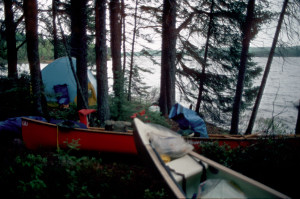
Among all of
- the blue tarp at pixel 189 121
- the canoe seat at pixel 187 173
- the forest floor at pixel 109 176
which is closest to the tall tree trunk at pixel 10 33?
the forest floor at pixel 109 176

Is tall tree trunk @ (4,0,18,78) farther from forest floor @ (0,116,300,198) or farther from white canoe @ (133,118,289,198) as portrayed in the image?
white canoe @ (133,118,289,198)

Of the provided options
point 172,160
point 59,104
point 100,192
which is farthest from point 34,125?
point 59,104

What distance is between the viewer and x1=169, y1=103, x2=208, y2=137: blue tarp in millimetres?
5116

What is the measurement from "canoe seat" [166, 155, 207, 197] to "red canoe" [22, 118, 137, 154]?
5.69ft

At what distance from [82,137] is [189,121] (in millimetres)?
2861

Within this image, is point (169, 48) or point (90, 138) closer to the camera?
point (90, 138)

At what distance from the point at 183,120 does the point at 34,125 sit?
388cm

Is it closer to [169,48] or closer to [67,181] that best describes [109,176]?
[67,181]

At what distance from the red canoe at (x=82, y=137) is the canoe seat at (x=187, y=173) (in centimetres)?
173


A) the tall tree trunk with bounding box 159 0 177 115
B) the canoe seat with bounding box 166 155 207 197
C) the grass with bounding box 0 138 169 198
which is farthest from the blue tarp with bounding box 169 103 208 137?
the tall tree trunk with bounding box 159 0 177 115

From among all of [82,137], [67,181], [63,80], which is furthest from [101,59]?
[63,80]

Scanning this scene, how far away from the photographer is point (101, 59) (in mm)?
6121

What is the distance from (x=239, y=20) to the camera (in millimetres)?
8297

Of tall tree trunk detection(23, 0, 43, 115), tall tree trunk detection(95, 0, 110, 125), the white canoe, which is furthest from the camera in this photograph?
tall tree trunk detection(23, 0, 43, 115)
